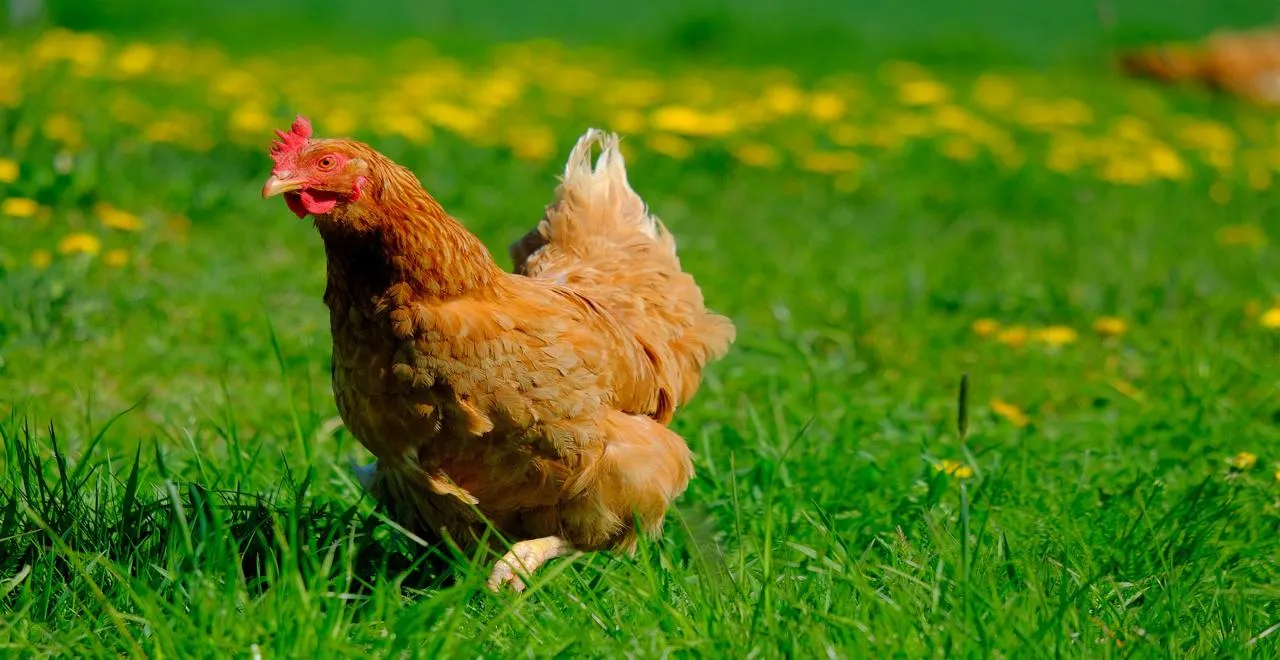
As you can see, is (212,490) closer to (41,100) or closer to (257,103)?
(41,100)

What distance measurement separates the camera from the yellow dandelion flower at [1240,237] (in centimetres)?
615

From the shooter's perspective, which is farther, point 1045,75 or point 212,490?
point 1045,75

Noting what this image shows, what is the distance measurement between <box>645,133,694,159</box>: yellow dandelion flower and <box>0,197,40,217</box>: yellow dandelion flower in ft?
9.85

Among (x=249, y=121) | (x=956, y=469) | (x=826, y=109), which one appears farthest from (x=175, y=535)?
(x=826, y=109)

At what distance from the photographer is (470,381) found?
2.60 metres

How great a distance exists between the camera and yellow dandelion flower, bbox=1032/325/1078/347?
14.9 ft

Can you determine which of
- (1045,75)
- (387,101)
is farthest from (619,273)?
(1045,75)

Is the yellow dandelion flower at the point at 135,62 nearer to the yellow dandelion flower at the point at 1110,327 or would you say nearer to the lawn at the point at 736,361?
the lawn at the point at 736,361

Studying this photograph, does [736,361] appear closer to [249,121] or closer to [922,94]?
[249,121]

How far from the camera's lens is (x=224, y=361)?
4219mm

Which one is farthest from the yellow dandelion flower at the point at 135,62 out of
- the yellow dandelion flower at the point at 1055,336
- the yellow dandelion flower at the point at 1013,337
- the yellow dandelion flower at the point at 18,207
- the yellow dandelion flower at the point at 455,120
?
the yellow dandelion flower at the point at 1055,336

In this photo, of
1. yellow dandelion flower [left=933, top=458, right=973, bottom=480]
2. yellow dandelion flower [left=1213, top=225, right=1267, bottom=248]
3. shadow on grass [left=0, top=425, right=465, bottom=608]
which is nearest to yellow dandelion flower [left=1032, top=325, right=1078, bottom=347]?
yellow dandelion flower [left=933, top=458, right=973, bottom=480]

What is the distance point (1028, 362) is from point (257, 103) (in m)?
4.45

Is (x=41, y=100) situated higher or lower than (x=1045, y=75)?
higher
